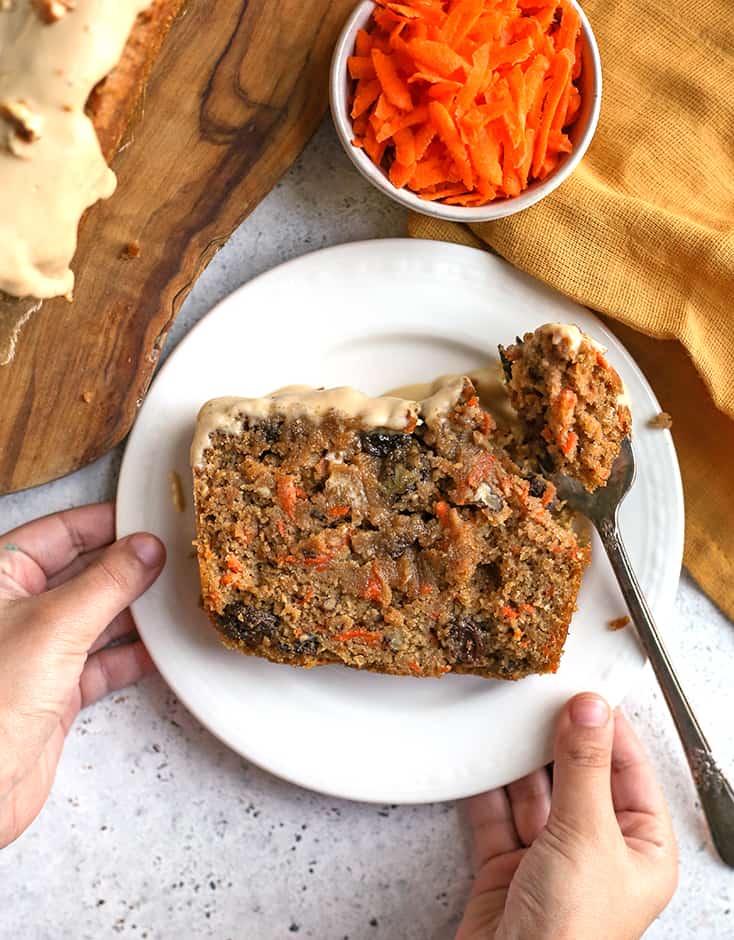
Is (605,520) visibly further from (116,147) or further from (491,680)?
(116,147)

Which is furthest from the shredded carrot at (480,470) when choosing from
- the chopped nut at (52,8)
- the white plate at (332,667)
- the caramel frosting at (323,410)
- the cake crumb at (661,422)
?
the chopped nut at (52,8)

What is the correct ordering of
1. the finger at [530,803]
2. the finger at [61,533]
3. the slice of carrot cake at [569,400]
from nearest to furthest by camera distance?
the slice of carrot cake at [569,400] < the finger at [61,533] < the finger at [530,803]

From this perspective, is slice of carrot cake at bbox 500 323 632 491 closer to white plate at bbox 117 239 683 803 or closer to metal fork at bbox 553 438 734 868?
metal fork at bbox 553 438 734 868

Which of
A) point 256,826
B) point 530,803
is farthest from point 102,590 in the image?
point 530,803

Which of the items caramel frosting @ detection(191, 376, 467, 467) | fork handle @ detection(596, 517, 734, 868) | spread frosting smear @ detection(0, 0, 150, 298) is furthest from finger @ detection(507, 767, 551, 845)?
spread frosting smear @ detection(0, 0, 150, 298)

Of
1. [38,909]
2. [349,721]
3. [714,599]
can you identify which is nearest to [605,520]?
[714,599]

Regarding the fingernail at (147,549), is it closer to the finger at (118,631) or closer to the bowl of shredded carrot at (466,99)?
the finger at (118,631)
